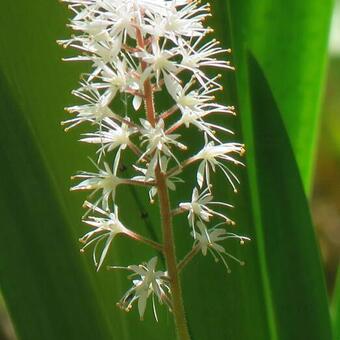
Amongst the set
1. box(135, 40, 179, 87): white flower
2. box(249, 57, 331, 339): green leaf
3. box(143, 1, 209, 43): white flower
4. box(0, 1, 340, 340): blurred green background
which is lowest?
box(0, 1, 340, 340): blurred green background

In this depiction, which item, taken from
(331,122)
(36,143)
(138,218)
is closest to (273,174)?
(138,218)

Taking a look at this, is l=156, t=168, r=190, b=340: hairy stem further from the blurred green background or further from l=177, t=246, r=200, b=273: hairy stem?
the blurred green background

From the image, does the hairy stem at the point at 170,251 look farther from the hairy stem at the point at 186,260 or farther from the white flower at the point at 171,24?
the white flower at the point at 171,24

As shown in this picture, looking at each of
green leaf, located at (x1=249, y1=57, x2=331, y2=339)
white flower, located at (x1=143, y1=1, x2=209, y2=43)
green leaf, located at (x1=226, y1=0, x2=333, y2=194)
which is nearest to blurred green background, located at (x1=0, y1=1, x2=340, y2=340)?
green leaf, located at (x1=226, y1=0, x2=333, y2=194)

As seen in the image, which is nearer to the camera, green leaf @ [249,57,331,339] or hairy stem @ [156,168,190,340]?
hairy stem @ [156,168,190,340]

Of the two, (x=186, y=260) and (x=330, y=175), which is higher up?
(x=186, y=260)

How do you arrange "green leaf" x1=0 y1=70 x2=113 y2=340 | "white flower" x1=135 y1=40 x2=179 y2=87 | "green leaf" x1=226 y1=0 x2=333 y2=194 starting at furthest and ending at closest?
"green leaf" x1=226 y1=0 x2=333 y2=194, "green leaf" x1=0 y1=70 x2=113 y2=340, "white flower" x1=135 y1=40 x2=179 y2=87

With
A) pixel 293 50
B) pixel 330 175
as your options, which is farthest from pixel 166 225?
pixel 330 175

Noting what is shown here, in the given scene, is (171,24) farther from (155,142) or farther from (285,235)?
(285,235)

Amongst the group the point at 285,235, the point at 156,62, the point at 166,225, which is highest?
the point at 156,62
